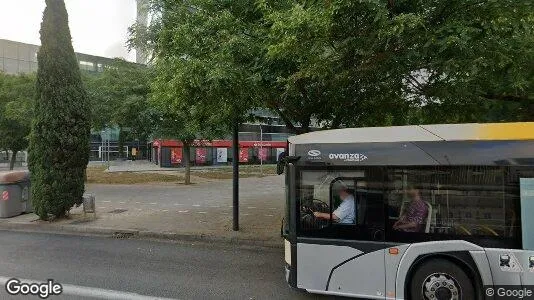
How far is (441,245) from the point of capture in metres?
4.91

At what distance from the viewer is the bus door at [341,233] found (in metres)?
5.12

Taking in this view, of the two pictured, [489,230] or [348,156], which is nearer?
[489,230]

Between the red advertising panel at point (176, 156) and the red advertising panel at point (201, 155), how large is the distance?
313 cm

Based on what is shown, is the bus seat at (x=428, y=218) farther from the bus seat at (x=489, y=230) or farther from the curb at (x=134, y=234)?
the curb at (x=134, y=234)

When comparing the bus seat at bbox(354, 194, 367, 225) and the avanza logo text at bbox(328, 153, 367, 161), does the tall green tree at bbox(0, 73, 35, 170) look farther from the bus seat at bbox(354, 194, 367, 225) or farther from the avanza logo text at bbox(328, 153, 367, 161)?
the bus seat at bbox(354, 194, 367, 225)

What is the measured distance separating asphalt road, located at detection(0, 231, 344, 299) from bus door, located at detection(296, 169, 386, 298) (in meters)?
0.68

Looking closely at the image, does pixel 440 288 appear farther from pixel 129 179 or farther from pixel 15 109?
pixel 129 179

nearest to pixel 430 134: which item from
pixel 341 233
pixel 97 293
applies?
pixel 341 233

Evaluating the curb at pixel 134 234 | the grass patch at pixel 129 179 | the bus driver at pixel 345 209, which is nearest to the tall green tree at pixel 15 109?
the grass patch at pixel 129 179

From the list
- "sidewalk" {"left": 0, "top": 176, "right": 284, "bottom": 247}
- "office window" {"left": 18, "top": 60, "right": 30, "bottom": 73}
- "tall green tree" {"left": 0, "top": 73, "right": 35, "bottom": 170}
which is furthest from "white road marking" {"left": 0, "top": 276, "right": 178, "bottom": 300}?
"office window" {"left": 18, "top": 60, "right": 30, "bottom": 73}

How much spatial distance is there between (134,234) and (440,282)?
7.73 m

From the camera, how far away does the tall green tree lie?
20.0 meters

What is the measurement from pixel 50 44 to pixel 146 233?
609 centimetres

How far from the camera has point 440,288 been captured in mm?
4918
